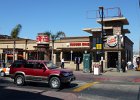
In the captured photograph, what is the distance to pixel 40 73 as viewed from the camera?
21.0 metres

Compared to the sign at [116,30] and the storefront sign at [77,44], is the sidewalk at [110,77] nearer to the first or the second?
the sign at [116,30]

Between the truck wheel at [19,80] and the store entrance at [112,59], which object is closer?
the truck wheel at [19,80]

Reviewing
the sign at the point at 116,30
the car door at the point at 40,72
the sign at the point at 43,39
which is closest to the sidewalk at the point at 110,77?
the car door at the point at 40,72

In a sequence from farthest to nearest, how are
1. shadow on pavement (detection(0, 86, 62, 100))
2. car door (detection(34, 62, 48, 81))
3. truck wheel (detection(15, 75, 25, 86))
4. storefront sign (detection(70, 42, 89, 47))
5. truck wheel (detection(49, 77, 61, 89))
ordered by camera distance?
storefront sign (detection(70, 42, 89, 47)) < truck wheel (detection(15, 75, 25, 86)) < car door (detection(34, 62, 48, 81)) < truck wheel (detection(49, 77, 61, 89)) < shadow on pavement (detection(0, 86, 62, 100))

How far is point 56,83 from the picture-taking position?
2050 cm

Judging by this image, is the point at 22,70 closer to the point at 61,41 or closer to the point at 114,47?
the point at 114,47

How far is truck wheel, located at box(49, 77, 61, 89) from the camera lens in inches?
804

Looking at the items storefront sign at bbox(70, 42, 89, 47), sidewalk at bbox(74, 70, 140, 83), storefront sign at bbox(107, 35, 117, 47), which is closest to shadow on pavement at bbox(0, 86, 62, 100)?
sidewalk at bbox(74, 70, 140, 83)

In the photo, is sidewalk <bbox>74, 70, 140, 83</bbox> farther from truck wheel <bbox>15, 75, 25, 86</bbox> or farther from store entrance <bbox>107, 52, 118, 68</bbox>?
store entrance <bbox>107, 52, 118, 68</bbox>

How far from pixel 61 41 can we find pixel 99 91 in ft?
95.4

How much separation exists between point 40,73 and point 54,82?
3.83 feet

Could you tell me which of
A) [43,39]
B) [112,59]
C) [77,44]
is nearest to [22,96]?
[112,59]

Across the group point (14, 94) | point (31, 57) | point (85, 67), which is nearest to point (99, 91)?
point (14, 94)

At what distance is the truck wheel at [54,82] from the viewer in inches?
804
